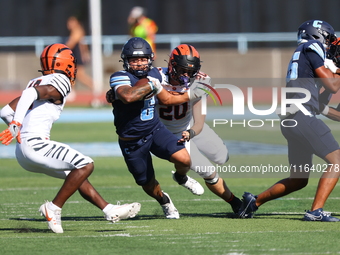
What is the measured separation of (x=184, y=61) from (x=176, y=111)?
666 mm

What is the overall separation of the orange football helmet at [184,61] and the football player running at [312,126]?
936 mm

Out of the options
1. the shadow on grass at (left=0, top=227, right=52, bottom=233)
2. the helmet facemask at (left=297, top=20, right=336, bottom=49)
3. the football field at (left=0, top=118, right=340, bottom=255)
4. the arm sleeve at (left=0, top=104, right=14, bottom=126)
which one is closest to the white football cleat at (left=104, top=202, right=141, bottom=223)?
the football field at (left=0, top=118, right=340, bottom=255)

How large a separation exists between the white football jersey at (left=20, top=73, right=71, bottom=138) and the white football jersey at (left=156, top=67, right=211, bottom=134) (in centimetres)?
121

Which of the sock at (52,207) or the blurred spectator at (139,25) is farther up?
the sock at (52,207)

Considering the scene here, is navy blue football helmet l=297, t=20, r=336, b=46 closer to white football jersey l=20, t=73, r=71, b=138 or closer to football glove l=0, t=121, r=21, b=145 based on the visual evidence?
white football jersey l=20, t=73, r=71, b=138

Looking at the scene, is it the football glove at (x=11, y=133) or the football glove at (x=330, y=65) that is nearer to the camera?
the football glove at (x=11, y=133)

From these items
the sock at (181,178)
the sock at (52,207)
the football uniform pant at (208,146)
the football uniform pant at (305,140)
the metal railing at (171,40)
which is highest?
the football uniform pant at (305,140)

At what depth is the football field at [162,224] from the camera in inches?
231

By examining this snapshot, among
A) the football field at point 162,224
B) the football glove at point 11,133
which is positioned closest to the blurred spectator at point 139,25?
the football field at point 162,224

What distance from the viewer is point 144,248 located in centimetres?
583

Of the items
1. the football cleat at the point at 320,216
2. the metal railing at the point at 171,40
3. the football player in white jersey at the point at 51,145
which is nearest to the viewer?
the football player in white jersey at the point at 51,145

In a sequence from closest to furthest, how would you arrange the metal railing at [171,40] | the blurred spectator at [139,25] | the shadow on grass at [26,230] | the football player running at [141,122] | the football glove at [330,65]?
the shadow on grass at [26,230] → the football glove at [330,65] → the football player running at [141,122] → the blurred spectator at [139,25] → the metal railing at [171,40]

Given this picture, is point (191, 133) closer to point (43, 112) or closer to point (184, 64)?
point (184, 64)

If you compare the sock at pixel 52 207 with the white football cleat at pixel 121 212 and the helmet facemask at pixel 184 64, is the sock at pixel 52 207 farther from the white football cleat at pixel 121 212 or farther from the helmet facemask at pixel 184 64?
the helmet facemask at pixel 184 64
